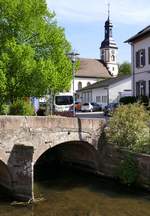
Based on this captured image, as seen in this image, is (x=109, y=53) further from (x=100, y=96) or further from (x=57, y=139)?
(x=57, y=139)

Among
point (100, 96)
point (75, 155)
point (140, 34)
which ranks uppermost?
point (140, 34)

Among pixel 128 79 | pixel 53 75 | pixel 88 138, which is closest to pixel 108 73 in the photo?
pixel 128 79

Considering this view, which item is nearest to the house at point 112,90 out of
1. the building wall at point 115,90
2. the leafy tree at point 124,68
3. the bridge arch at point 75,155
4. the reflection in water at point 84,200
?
the building wall at point 115,90

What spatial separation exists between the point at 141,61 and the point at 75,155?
822 inches

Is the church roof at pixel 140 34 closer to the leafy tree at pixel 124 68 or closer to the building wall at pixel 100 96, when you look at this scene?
the building wall at pixel 100 96

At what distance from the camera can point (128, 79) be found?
63.4 metres

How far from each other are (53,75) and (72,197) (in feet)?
37.8

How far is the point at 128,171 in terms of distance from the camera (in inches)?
719

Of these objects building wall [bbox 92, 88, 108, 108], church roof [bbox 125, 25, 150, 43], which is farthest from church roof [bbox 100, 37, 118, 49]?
church roof [bbox 125, 25, 150, 43]

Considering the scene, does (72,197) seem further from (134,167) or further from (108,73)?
(108,73)

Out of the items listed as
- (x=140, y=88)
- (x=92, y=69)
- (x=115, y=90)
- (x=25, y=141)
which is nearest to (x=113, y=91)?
(x=115, y=90)

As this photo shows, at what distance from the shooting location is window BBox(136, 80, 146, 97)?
136ft

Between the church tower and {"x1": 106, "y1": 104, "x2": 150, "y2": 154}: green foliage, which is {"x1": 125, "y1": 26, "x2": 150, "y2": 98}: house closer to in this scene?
{"x1": 106, "y1": 104, "x2": 150, "y2": 154}: green foliage

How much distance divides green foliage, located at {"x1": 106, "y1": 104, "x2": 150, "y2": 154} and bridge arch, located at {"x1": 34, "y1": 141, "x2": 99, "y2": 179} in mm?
1622
